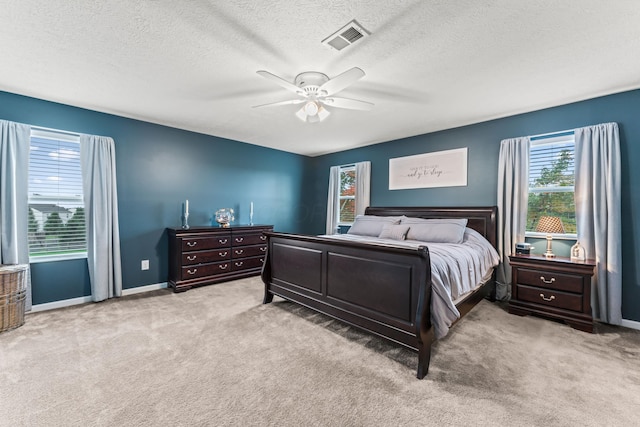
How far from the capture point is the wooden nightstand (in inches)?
106

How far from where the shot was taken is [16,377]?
1.85 meters

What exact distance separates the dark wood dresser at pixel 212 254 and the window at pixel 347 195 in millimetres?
1777

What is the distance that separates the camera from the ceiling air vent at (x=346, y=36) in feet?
6.01

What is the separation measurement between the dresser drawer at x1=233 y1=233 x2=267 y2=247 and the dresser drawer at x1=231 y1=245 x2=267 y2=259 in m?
0.07

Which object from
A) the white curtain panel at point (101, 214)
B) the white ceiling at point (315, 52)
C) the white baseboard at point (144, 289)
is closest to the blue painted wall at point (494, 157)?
the white ceiling at point (315, 52)

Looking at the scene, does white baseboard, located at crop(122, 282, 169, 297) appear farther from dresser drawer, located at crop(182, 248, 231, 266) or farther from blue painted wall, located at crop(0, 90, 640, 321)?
dresser drawer, located at crop(182, 248, 231, 266)

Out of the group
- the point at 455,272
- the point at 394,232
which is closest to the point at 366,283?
the point at 455,272

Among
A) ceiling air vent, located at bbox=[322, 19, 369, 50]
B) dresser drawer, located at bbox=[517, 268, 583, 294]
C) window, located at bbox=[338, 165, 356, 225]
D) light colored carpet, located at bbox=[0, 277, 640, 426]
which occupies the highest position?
ceiling air vent, located at bbox=[322, 19, 369, 50]

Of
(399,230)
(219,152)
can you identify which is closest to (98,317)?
(219,152)

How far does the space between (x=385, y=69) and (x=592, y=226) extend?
112 inches

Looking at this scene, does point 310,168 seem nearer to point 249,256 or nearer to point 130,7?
point 249,256

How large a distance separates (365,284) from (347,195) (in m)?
3.40

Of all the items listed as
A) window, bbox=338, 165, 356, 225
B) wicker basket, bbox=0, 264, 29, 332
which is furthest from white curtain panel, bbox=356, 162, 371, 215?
wicker basket, bbox=0, 264, 29, 332

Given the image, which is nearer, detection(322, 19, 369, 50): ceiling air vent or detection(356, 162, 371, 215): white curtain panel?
detection(322, 19, 369, 50): ceiling air vent
